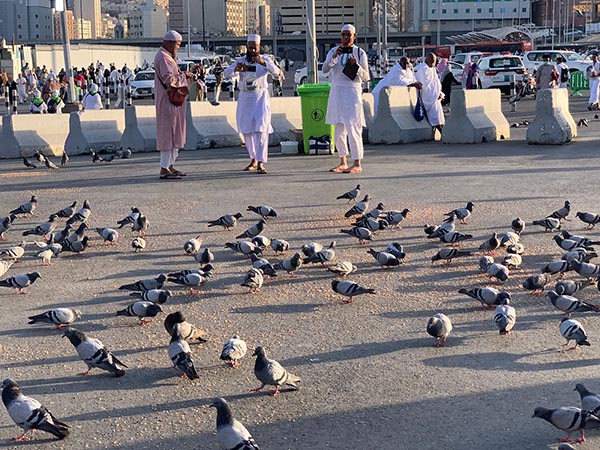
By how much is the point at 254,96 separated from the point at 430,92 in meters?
5.83

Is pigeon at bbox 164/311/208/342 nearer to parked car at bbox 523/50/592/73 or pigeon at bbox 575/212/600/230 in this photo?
pigeon at bbox 575/212/600/230

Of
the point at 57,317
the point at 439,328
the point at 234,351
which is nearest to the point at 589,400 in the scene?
the point at 439,328

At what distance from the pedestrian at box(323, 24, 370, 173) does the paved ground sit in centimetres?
237

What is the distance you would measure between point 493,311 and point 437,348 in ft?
3.18

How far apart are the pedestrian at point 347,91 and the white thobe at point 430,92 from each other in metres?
5.06

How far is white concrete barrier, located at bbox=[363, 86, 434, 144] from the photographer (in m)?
17.7

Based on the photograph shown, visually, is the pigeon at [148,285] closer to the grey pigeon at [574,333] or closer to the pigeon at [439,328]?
the pigeon at [439,328]

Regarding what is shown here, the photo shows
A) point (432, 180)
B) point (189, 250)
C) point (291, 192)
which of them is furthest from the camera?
point (432, 180)

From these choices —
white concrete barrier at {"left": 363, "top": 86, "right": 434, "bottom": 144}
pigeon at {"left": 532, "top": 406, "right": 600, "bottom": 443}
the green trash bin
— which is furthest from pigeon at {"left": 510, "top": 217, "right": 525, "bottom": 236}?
white concrete barrier at {"left": 363, "top": 86, "right": 434, "bottom": 144}

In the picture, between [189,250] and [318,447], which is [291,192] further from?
[318,447]

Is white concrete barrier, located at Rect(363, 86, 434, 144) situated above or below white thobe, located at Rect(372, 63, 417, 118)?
below

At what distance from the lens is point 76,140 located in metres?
18.0

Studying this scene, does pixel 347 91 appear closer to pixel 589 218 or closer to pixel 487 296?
pixel 589 218

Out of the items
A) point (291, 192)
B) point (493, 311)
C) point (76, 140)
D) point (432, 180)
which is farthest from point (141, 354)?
point (76, 140)
